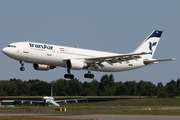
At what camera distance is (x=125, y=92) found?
164m

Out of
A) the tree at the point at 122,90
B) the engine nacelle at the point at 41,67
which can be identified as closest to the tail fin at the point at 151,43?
the engine nacelle at the point at 41,67

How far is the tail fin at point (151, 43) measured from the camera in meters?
69.9

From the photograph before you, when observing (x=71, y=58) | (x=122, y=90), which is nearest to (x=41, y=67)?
(x=71, y=58)

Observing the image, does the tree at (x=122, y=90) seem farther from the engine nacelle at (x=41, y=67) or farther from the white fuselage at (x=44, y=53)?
the engine nacelle at (x=41, y=67)

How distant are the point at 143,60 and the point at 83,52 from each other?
15.2m

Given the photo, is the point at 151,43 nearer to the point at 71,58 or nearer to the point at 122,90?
the point at 71,58

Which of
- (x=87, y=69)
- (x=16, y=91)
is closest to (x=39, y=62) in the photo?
(x=87, y=69)

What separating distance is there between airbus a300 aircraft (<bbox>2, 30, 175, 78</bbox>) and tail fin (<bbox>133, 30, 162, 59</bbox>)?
82.2 inches

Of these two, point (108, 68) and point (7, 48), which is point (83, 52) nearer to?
point (108, 68)

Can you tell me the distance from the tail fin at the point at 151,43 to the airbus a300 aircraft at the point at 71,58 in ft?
6.85

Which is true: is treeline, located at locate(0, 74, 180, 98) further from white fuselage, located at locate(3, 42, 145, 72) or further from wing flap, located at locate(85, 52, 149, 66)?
white fuselage, located at locate(3, 42, 145, 72)

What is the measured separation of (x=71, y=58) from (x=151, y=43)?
22.9m

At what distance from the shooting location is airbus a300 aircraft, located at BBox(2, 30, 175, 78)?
5156 cm

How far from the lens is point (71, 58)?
56.5m
